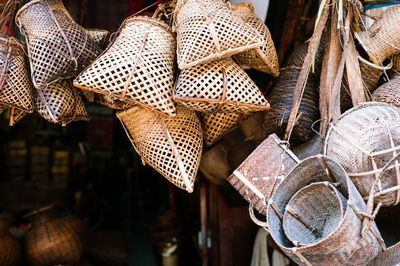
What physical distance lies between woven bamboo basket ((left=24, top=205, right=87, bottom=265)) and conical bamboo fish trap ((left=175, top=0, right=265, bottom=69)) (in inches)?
100

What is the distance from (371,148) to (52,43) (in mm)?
1378

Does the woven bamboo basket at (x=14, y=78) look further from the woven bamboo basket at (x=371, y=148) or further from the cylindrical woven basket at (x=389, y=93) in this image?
the cylindrical woven basket at (x=389, y=93)

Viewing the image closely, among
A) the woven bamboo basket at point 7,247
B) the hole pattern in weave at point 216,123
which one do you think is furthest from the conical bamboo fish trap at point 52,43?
the woven bamboo basket at point 7,247

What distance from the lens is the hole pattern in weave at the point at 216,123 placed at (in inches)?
68.4

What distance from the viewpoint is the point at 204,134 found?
1.79 metres

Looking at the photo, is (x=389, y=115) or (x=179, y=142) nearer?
(x=389, y=115)

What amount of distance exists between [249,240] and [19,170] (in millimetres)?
4514

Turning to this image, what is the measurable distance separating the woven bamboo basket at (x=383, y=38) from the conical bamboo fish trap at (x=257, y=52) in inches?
18.3

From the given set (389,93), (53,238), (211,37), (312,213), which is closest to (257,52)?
(211,37)

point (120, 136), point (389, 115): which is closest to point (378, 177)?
point (389, 115)

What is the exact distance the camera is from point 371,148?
4.34 ft

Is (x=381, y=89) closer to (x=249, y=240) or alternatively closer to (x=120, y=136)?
(x=249, y=240)

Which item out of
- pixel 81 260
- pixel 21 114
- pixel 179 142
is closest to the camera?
pixel 179 142

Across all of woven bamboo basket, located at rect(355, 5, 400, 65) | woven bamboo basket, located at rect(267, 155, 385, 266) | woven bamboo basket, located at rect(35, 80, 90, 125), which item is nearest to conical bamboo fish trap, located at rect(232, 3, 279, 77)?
woven bamboo basket, located at rect(355, 5, 400, 65)
